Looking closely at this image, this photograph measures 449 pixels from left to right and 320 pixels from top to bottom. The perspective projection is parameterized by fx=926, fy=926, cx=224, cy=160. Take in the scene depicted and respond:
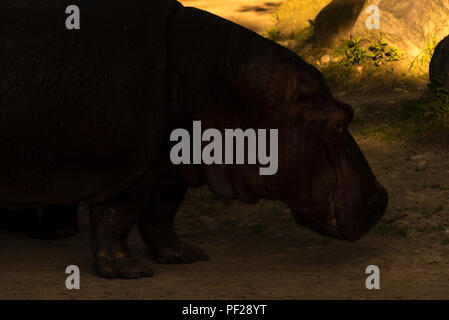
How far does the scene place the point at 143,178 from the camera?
5.05m

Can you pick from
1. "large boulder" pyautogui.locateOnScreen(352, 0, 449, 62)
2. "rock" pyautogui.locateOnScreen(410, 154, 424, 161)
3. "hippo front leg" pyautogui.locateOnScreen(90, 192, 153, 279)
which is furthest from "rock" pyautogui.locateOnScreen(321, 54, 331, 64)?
"hippo front leg" pyautogui.locateOnScreen(90, 192, 153, 279)

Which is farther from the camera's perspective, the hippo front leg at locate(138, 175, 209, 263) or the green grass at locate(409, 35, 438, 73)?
the green grass at locate(409, 35, 438, 73)

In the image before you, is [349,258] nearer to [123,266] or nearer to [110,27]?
[123,266]

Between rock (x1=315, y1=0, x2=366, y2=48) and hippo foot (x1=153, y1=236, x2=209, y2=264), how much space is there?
18.2 ft

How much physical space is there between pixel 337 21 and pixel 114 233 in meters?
6.27

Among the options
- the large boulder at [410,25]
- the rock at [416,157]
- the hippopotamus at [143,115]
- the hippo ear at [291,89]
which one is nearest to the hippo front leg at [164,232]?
the hippopotamus at [143,115]

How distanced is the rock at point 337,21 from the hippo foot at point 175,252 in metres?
5.55

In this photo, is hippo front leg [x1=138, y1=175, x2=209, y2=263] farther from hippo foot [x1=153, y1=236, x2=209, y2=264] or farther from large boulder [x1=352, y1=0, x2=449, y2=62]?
large boulder [x1=352, y1=0, x2=449, y2=62]

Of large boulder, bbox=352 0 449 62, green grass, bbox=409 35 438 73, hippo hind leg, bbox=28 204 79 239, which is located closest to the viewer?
hippo hind leg, bbox=28 204 79 239

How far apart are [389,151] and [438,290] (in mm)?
2905

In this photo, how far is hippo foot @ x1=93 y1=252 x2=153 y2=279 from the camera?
509 centimetres

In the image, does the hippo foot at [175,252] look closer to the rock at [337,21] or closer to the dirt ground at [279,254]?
the dirt ground at [279,254]
